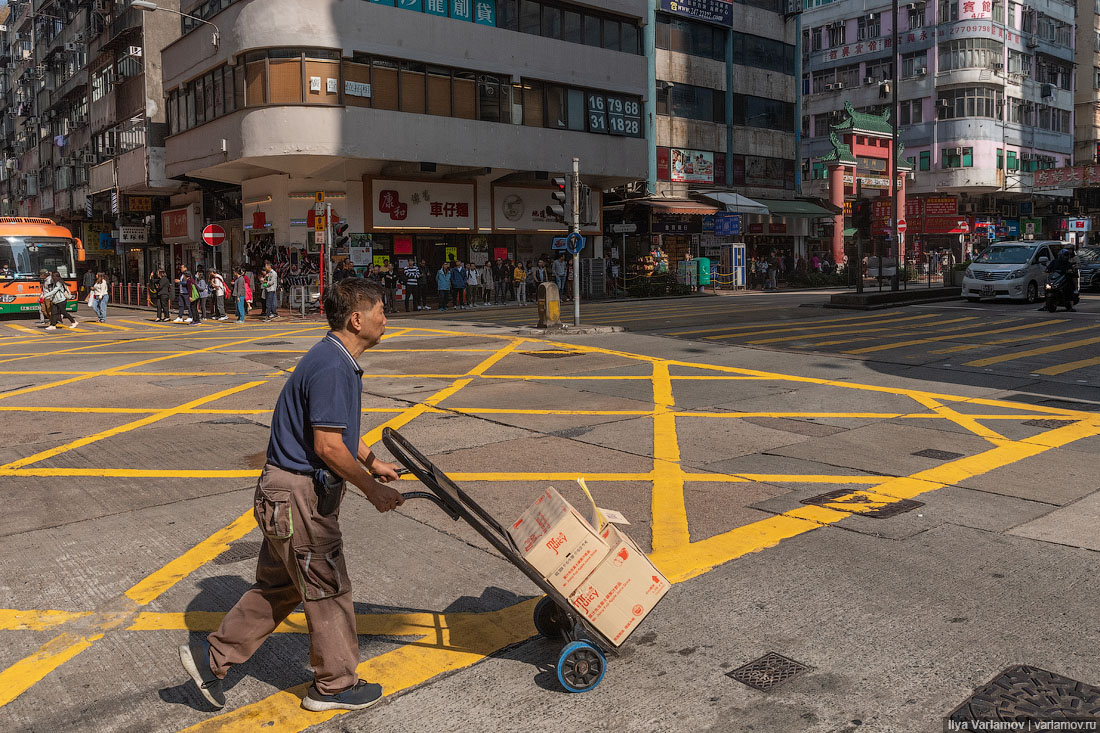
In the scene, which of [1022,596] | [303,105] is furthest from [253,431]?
[303,105]

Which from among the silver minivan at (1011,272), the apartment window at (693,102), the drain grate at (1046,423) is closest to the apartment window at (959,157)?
the apartment window at (693,102)

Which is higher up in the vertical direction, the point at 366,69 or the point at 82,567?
the point at 366,69

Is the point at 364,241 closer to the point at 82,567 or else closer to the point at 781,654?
the point at 82,567

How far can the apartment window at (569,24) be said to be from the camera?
33188 mm

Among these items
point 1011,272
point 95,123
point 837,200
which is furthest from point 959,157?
point 95,123

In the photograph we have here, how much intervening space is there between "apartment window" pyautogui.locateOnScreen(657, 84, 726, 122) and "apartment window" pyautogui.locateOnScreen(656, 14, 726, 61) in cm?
152

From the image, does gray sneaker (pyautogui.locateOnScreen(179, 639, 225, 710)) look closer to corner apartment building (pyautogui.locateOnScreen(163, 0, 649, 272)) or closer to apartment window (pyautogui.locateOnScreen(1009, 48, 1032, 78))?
corner apartment building (pyautogui.locateOnScreen(163, 0, 649, 272))

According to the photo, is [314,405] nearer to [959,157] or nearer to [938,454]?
[938,454]

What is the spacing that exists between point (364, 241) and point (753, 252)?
20556mm

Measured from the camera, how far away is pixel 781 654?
4.12 meters

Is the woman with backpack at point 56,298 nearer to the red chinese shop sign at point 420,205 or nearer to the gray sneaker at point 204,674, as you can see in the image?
the red chinese shop sign at point 420,205

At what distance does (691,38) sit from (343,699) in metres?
41.0

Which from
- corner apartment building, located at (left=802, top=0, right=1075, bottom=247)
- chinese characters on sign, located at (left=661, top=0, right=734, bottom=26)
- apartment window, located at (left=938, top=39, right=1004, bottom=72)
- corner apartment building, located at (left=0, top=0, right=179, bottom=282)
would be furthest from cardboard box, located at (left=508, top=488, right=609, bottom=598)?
apartment window, located at (left=938, top=39, right=1004, bottom=72)

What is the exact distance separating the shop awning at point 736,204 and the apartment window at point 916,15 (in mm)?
22166
